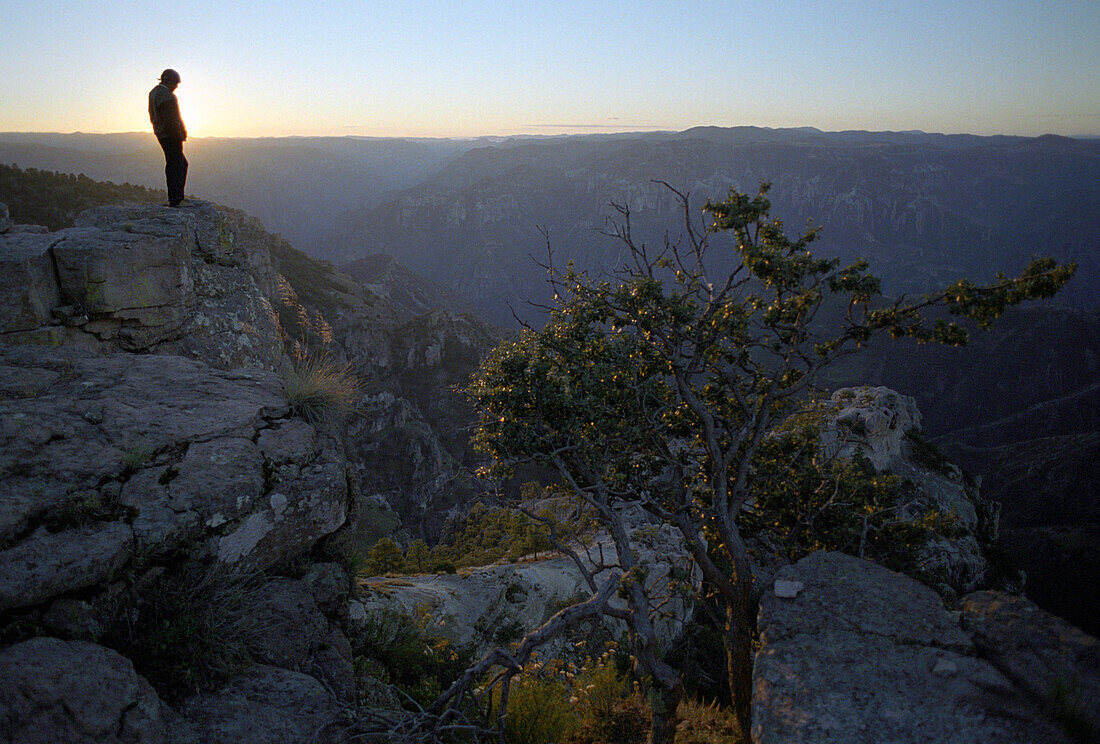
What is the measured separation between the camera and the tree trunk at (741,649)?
5820mm

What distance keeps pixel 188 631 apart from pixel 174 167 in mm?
10377

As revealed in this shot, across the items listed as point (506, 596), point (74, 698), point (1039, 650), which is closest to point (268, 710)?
point (74, 698)

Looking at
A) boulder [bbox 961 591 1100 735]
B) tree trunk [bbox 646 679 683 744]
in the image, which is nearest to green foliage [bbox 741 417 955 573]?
tree trunk [bbox 646 679 683 744]

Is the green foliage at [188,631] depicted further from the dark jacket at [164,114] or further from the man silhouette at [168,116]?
the dark jacket at [164,114]

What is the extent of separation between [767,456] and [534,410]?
11.8ft

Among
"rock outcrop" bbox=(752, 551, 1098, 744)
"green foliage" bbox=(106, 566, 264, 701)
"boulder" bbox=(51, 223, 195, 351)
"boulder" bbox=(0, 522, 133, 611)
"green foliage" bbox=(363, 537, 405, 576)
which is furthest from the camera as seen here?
"green foliage" bbox=(363, 537, 405, 576)

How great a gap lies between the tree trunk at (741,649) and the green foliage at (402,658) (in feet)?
10.8

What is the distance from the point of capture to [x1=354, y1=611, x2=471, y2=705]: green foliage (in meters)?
5.82

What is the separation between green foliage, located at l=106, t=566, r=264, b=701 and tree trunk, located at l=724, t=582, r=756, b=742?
475cm

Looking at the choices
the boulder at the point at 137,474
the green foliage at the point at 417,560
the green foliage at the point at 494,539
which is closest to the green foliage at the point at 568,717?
the boulder at the point at 137,474

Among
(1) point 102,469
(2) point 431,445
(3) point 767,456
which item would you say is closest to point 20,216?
(2) point 431,445

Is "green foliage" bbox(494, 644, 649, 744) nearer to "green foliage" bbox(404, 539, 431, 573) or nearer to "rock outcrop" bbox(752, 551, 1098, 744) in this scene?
"rock outcrop" bbox(752, 551, 1098, 744)

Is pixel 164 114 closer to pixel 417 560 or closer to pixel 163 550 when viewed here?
pixel 163 550

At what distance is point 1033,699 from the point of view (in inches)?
131
